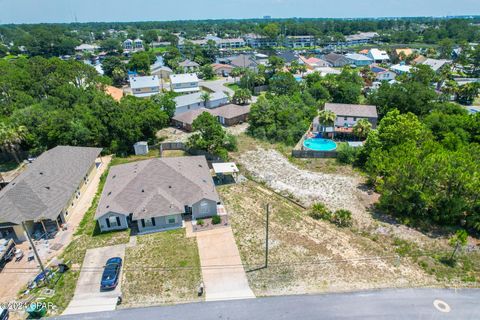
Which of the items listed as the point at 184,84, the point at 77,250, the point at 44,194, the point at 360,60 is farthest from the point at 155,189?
the point at 360,60

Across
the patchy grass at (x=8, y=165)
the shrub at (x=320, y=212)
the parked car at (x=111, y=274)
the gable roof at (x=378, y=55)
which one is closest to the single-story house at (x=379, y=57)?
the gable roof at (x=378, y=55)

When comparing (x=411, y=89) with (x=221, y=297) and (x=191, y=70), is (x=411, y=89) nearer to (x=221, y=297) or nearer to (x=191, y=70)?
(x=221, y=297)

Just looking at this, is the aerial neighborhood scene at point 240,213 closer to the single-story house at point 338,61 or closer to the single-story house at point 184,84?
the single-story house at point 184,84

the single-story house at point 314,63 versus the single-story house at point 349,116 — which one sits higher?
the single-story house at point 314,63

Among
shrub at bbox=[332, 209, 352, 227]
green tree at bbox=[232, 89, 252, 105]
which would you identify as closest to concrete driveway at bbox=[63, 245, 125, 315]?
shrub at bbox=[332, 209, 352, 227]

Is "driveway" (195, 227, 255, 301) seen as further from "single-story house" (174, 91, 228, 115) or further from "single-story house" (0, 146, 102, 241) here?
"single-story house" (174, 91, 228, 115)

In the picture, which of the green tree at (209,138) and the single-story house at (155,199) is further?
the green tree at (209,138)

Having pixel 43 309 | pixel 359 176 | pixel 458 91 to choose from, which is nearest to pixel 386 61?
pixel 458 91
